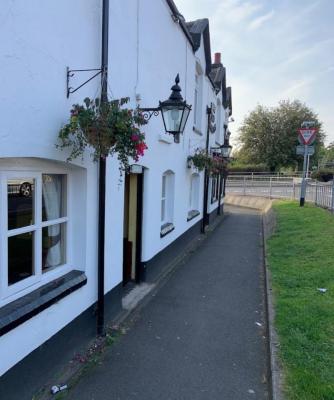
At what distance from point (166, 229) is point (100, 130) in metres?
4.76

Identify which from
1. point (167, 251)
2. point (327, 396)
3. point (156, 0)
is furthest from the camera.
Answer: point (167, 251)

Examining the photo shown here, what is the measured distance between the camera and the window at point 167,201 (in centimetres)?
831

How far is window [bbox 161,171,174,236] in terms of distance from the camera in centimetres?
831

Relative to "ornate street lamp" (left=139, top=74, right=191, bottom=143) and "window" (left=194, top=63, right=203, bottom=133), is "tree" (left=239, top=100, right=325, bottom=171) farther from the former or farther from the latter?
"ornate street lamp" (left=139, top=74, right=191, bottom=143)

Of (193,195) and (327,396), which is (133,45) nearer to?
(327,396)

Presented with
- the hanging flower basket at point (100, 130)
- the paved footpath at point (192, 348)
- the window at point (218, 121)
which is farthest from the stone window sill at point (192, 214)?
the hanging flower basket at point (100, 130)

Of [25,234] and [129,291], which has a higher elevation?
[25,234]

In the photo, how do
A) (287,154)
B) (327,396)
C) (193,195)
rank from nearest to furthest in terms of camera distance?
(327,396), (193,195), (287,154)

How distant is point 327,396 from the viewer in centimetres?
327

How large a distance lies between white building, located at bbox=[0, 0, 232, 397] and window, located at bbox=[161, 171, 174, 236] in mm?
1383

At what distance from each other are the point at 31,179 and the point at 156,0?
15.0 feet

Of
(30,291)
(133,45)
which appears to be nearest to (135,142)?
(30,291)

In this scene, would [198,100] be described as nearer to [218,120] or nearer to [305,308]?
[218,120]

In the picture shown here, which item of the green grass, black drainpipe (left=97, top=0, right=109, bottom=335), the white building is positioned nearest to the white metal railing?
the green grass
